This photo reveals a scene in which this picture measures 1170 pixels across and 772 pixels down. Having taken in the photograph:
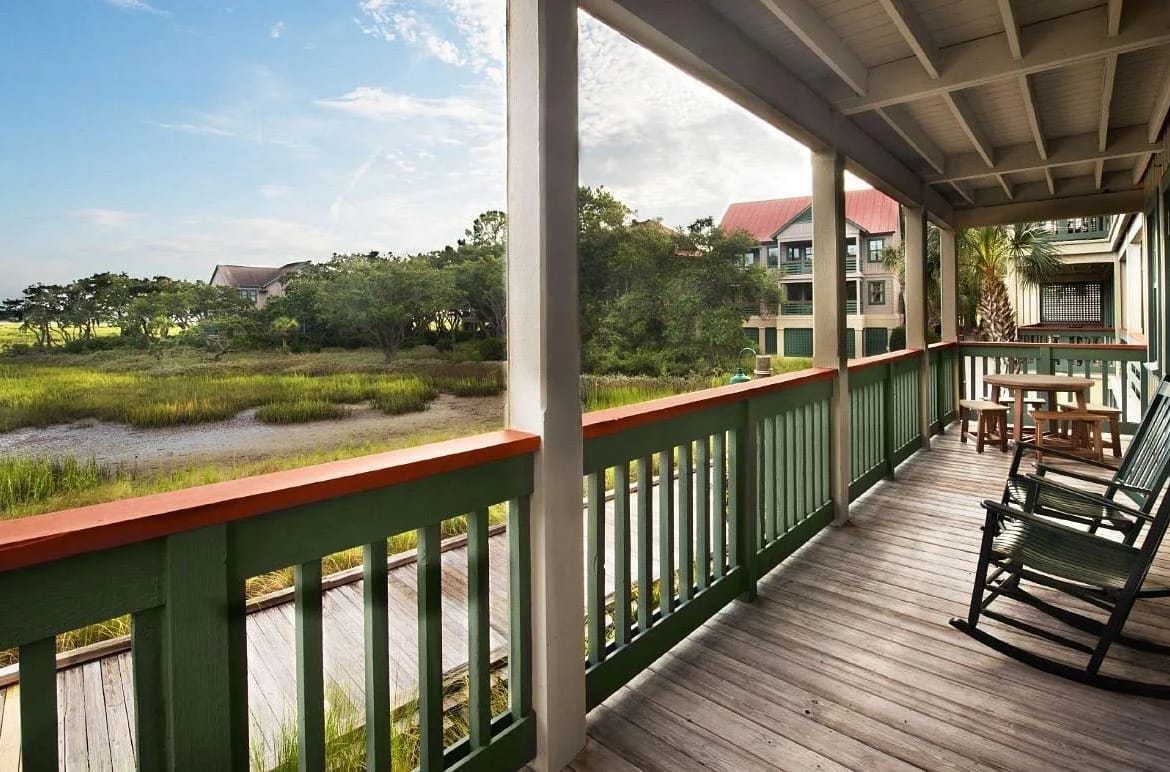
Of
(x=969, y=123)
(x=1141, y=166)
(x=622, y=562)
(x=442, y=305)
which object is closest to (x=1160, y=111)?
(x=969, y=123)

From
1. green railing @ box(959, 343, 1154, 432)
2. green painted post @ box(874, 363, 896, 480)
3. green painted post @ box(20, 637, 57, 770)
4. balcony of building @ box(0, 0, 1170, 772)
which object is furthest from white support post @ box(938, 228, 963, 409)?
green painted post @ box(20, 637, 57, 770)

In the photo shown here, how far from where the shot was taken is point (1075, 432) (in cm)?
548

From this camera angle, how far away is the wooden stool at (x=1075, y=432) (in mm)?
5176

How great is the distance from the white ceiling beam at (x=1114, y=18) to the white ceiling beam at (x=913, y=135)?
124 cm

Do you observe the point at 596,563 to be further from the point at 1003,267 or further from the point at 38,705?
the point at 1003,267

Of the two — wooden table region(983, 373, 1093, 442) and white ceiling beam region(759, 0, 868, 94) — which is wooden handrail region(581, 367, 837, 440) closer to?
white ceiling beam region(759, 0, 868, 94)

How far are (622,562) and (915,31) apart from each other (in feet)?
8.85

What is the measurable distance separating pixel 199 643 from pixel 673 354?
218 centimetres

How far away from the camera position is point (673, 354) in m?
2.90

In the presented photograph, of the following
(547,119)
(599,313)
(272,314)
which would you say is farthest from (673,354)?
(272,314)

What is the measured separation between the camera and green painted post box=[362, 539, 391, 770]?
143cm

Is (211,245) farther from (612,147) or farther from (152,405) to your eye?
(612,147)

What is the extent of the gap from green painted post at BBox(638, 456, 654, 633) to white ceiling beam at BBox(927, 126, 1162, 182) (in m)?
4.63

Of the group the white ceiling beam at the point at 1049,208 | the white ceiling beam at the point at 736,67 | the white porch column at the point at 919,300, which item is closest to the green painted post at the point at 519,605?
the white ceiling beam at the point at 736,67
